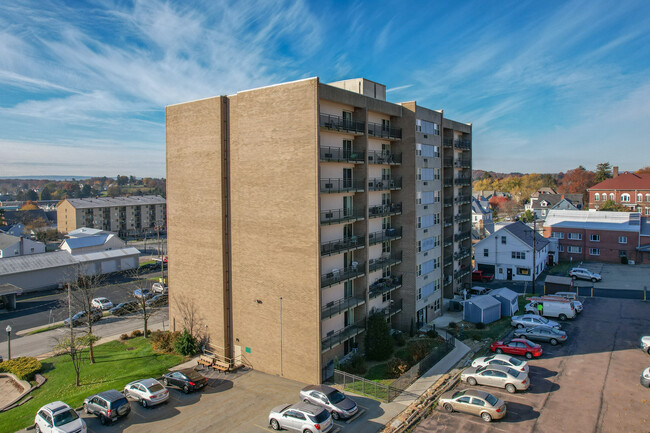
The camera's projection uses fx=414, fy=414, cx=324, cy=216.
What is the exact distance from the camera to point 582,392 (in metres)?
25.3

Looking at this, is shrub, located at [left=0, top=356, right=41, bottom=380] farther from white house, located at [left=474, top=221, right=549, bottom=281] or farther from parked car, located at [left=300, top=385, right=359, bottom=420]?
white house, located at [left=474, top=221, right=549, bottom=281]

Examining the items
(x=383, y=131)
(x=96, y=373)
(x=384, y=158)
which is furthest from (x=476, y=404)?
(x=96, y=373)

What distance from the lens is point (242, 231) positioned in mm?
30094

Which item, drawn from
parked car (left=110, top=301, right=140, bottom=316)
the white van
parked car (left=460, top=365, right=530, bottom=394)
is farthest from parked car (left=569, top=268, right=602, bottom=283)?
parked car (left=110, top=301, right=140, bottom=316)

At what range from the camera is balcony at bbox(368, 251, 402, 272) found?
34.4 meters

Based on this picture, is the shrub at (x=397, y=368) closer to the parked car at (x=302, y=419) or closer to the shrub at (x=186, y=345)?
the parked car at (x=302, y=419)

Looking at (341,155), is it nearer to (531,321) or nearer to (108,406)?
(108,406)

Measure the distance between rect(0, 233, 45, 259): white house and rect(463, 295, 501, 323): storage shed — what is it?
73479 mm

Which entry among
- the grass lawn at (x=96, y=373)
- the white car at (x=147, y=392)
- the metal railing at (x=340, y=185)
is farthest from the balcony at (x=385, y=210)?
the white car at (x=147, y=392)

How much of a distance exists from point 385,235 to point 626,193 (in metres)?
98.7

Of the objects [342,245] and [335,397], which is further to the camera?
[342,245]

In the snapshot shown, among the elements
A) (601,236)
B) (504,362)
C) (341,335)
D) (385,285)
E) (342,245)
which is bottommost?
(504,362)

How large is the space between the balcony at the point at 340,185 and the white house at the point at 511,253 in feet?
111

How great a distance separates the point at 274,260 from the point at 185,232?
32.2 feet
